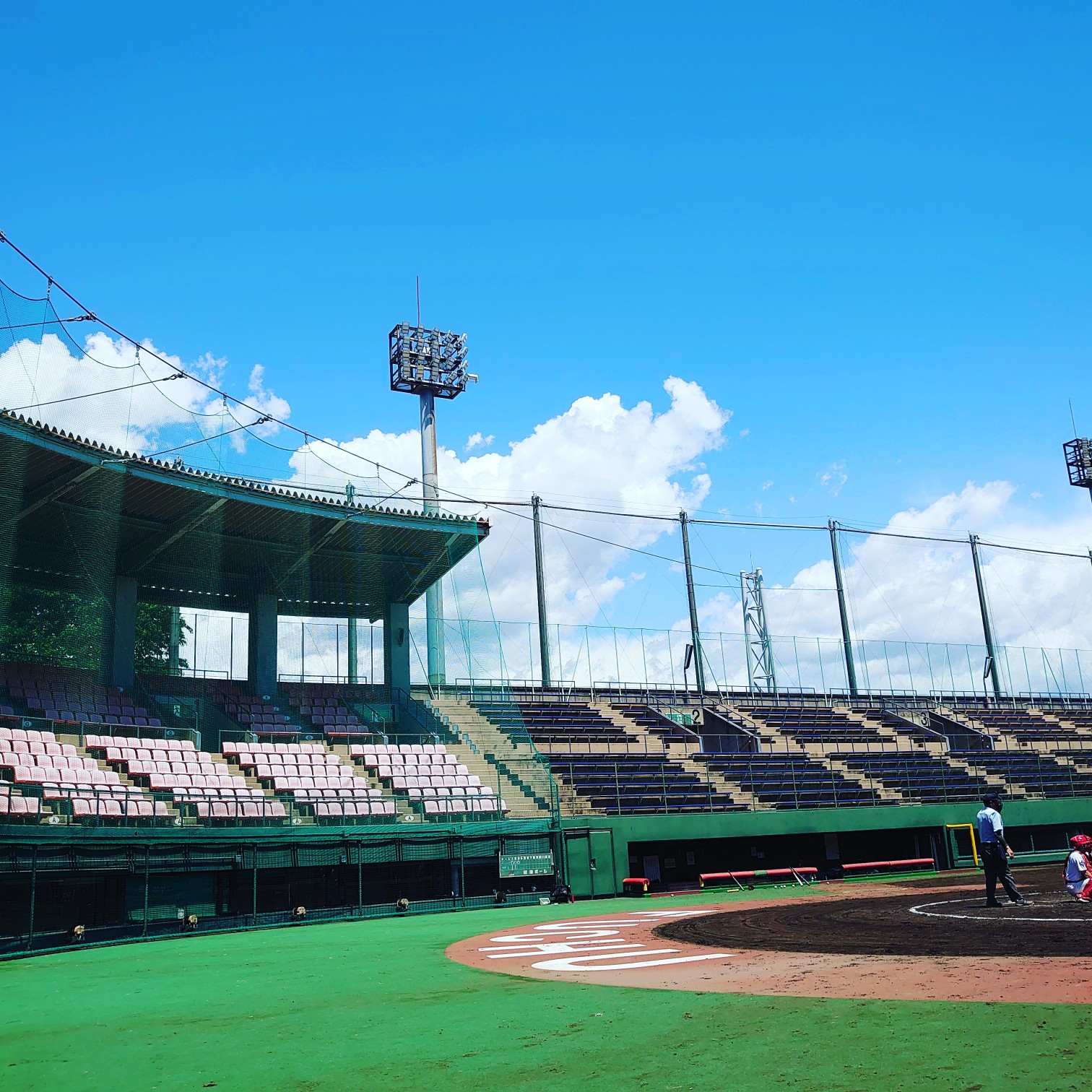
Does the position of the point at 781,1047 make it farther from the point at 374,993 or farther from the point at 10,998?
the point at 10,998

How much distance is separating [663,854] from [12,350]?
22600mm

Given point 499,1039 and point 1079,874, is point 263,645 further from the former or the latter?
point 499,1039

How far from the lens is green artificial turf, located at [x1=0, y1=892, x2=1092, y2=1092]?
5520mm

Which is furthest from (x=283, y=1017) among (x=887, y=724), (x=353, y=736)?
(x=887, y=724)

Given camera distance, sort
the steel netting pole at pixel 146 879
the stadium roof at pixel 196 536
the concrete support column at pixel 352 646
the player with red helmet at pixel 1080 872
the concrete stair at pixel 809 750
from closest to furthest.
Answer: the player with red helmet at pixel 1080 872 → the steel netting pole at pixel 146 879 → the stadium roof at pixel 196 536 → the concrete stair at pixel 809 750 → the concrete support column at pixel 352 646

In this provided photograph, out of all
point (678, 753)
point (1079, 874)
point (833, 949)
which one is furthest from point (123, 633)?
point (1079, 874)

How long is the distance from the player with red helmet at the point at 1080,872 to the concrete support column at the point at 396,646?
76.4 ft

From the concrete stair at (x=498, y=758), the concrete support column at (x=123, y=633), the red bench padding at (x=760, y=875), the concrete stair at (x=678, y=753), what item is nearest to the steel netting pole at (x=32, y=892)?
the concrete stair at (x=498, y=758)

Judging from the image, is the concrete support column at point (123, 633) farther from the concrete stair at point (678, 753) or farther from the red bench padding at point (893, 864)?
the red bench padding at point (893, 864)

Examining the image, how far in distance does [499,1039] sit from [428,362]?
148 ft

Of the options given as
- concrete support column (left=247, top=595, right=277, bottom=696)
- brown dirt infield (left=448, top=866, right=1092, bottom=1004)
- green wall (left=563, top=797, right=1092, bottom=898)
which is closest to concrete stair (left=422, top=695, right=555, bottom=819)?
green wall (left=563, top=797, right=1092, bottom=898)

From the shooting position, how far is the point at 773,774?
114ft

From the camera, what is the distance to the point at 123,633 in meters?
31.6

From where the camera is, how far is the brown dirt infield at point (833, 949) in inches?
323
